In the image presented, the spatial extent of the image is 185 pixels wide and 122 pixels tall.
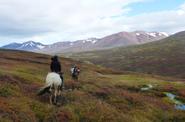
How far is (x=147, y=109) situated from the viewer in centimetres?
3192

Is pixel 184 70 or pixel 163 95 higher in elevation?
pixel 163 95

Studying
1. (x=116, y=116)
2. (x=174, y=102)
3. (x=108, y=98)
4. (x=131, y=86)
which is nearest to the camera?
(x=116, y=116)

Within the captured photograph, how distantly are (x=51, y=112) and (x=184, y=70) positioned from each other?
561 feet

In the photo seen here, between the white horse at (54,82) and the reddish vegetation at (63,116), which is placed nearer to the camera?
the reddish vegetation at (63,116)

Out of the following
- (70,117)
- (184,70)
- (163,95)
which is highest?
(70,117)

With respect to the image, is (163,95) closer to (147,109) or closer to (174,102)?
(174,102)

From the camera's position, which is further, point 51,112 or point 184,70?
point 184,70

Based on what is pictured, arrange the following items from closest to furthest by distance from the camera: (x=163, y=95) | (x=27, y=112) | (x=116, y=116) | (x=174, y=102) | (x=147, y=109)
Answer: (x=27, y=112) < (x=116, y=116) < (x=147, y=109) < (x=174, y=102) < (x=163, y=95)

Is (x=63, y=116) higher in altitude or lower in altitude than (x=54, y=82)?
lower

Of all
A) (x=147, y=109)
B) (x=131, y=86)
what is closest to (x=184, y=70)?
(x=131, y=86)

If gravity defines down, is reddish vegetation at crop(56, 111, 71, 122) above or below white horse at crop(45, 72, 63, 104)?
below

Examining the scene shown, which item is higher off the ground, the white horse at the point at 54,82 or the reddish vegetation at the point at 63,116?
the white horse at the point at 54,82

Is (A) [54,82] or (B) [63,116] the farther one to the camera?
(A) [54,82]

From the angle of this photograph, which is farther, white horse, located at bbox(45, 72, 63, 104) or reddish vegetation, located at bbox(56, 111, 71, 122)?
white horse, located at bbox(45, 72, 63, 104)
